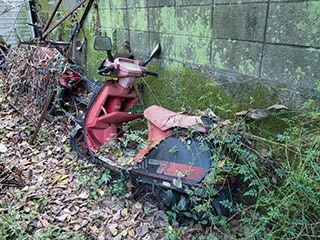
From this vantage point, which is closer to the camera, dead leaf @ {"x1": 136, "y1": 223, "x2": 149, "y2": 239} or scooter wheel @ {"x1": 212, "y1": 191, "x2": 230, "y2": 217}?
scooter wheel @ {"x1": 212, "y1": 191, "x2": 230, "y2": 217}

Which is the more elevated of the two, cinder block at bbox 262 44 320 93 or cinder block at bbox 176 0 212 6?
cinder block at bbox 176 0 212 6

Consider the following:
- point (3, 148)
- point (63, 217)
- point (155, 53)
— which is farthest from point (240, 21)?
point (3, 148)

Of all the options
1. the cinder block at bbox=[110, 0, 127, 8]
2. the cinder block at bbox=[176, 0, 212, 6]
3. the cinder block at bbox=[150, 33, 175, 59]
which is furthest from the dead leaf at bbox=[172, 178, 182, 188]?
the cinder block at bbox=[110, 0, 127, 8]

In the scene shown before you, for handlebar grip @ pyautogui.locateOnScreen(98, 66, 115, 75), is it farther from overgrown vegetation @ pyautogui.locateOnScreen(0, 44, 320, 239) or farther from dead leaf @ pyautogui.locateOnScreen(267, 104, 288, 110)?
dead leaf @ pyautogui.locateOnScreen(267, 104, 288, 110)

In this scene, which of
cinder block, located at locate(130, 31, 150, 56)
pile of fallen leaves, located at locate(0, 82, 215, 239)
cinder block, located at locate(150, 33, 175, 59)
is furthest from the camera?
cinder block, located at locate(130, 31, 150, 56)

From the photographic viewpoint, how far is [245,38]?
1.86 m

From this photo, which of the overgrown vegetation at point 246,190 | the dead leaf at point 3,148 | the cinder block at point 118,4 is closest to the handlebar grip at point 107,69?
the overgrown vegetation at point 246,190

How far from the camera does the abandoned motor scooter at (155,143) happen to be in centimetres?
183

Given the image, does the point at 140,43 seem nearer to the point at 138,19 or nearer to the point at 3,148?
the point at 138,19

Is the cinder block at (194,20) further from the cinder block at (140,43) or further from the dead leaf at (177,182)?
the dead leaf at (177,182)

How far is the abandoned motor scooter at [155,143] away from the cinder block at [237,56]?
0.45 metres

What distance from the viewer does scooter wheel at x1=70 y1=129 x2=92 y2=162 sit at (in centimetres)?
298

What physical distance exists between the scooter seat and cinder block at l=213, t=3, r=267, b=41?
653 mm

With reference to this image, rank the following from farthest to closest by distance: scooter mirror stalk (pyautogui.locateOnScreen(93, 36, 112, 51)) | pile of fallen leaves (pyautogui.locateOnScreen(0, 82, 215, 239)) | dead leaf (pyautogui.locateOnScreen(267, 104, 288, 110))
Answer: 1. scooter mirror stalk (pyautogui.locateOnScreen(93, 36, 112, 51))
2. pile of fallen leaves (pyautogui.locateOnScreen(0, 82, 215, 239))
3. dead leaf (pyautogui.locateOnScreen(267, 104, 288, 110))
